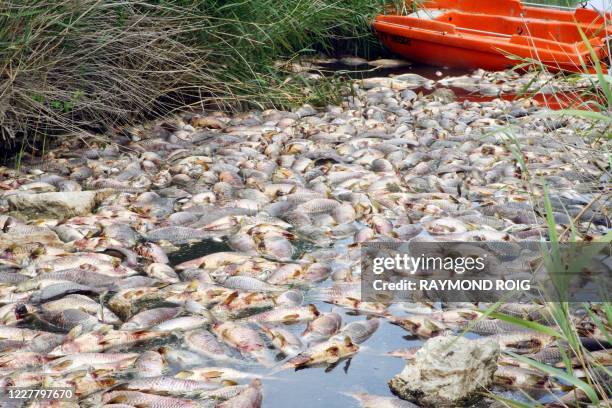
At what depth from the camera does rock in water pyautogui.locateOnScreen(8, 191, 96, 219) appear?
4.25 metres

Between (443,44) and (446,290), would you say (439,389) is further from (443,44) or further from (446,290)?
(443,44)

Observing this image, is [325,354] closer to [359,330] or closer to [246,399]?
[359,330]

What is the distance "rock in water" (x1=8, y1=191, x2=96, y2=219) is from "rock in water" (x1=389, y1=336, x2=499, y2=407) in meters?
2.25

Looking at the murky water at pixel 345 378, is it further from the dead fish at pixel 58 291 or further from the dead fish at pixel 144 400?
the dead fish at pixel 58 291

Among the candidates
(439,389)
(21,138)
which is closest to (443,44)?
(21,138)

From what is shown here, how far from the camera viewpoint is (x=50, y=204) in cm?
427

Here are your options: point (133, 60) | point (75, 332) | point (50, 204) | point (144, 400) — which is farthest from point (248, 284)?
point (133, 60)

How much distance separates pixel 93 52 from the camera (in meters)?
5.49

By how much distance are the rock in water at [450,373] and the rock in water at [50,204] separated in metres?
2.25

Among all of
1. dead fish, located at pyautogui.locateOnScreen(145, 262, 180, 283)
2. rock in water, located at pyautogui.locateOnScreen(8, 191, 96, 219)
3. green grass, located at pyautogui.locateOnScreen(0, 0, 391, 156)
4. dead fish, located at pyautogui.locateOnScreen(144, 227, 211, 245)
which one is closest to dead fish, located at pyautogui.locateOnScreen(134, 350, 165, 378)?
dead fish, located at pyautogui.locateOnScreen(145, 262, 180, 283)

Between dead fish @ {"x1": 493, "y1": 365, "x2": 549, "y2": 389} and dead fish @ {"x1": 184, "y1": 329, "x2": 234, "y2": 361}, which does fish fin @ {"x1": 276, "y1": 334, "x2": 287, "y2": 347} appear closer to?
dead fish @ {"x1": 184, "y1": 329, "x2": 234, "y2": 361}

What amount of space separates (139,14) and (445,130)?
2288 mm

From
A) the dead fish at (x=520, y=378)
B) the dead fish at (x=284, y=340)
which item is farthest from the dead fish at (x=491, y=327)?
the dead fish at (x=284, y=340)

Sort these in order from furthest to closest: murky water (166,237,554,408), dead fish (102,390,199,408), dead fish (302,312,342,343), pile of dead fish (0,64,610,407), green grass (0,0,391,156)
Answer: green grass (0,0,391,156) < dead fish (302,312,342,343) < pile of dead fish (0,64,610,407) < murky water (166,237,554,408) < dead fish (102,390,199,408)
